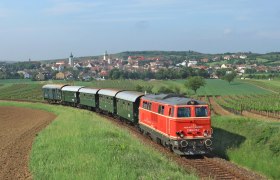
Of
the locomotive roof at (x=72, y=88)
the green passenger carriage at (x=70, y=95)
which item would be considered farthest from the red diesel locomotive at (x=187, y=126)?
the locomotive roof at (x=72, y=88)

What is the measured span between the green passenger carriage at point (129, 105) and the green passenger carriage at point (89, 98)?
1081 cm

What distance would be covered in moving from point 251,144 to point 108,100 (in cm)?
2335

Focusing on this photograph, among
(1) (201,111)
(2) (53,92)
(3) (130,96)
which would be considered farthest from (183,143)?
(2) (53,92)

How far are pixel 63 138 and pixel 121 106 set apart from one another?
16.5 m

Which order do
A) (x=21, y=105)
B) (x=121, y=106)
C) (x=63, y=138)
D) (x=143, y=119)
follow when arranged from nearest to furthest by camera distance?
(x=63, y=138) < (x=143, y=119) < (x=121, y=106) < (x=21, y=105)

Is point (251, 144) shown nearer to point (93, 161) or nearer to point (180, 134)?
point (180, 134)

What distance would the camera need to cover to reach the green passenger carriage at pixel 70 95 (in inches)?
2397

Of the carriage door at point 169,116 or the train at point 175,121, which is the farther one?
the carriage door at point 169,116

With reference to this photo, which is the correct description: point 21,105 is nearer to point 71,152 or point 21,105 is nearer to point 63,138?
point 63,138

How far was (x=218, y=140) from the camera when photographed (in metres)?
27.6

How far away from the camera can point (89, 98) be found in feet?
178

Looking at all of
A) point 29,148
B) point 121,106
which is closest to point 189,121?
point 29,148

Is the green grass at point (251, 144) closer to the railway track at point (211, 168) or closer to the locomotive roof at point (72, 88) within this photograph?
the railway track at point (211, 168)

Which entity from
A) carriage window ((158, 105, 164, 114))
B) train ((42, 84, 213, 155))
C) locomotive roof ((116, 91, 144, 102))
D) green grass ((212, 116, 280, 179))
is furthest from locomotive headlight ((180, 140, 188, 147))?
locomotive roof ((116, 91, 144, 102))
